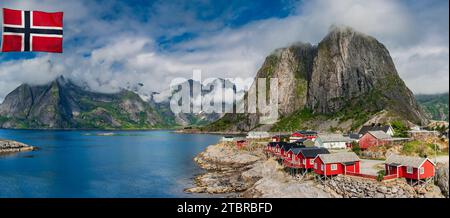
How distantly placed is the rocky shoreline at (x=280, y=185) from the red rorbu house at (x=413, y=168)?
50.5 inches

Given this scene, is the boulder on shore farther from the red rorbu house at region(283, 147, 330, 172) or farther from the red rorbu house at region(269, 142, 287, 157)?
the red rorbu house at region(269, 142, 287, 157)

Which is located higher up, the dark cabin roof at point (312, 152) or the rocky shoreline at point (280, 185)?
the dark cabin roof at point (312, 152)

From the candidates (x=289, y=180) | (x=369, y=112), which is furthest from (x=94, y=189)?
(x=369, y=112)

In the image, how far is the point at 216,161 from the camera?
92.2m

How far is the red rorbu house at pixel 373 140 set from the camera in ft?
235

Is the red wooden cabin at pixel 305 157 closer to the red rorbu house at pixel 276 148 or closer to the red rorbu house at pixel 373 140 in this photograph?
the red rorbu house at pixel 276 148

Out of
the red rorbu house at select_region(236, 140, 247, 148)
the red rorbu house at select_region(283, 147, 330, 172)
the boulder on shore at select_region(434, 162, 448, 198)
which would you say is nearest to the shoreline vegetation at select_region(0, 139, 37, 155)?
the red rorbu house at select_region(236, 140, 247, 148)

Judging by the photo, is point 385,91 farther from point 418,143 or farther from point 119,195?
point 119,195

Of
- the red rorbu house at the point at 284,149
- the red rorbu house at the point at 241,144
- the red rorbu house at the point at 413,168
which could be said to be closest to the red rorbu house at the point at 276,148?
the red rorbu house at the point at 284,149

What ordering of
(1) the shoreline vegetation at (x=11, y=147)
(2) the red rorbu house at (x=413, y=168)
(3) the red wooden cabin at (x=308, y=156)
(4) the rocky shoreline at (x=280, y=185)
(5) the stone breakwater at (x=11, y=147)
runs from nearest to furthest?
(4) the rocky shoreline at (x=280, y=185)
(2) the red rorbu house at (x=413, y=168)
(3) the red wooden cabin at (x=308, y=156)
(1) the shoreline vegetation at (x=11, y=147)
(5) the stone breakwater at (x=11, y=147)

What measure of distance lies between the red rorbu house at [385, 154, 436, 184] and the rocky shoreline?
4.21 feet

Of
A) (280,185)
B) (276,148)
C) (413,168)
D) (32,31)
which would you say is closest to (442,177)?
(413,168)

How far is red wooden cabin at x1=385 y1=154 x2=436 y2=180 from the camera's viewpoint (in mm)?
40375
